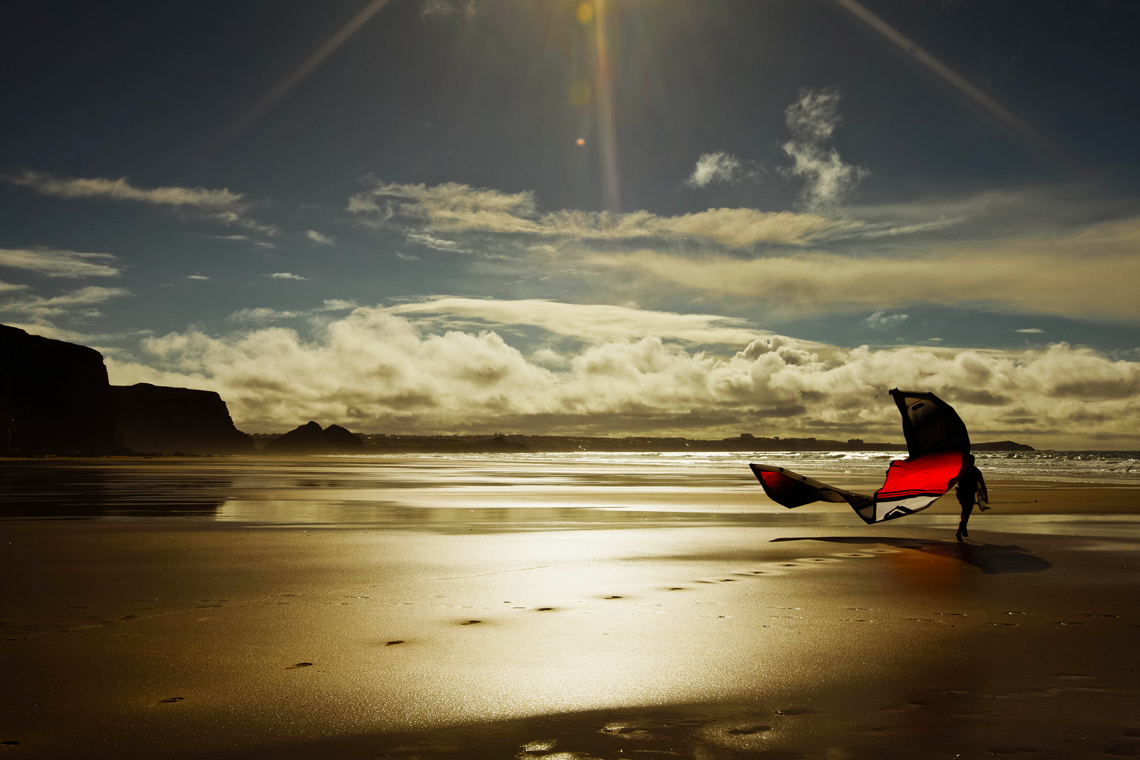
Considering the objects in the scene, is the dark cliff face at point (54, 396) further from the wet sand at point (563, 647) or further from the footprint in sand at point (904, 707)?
the footprint in sand at point (904, 707)

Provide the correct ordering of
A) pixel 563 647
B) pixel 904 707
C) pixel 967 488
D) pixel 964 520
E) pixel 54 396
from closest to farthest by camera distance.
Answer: pixel 904 707, pixel 563 647, pixel 964 520, pixel 967 488, pixel 54 396

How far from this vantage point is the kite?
14.5 meters

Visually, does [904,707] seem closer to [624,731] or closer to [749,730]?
[749,730]

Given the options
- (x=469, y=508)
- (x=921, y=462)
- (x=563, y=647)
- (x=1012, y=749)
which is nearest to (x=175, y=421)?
(x=469, y=508)

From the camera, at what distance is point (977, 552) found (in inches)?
489

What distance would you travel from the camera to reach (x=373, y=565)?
10.5 meters

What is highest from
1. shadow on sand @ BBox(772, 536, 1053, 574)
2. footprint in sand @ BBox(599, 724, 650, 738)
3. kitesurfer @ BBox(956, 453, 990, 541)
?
kitesurfer @ BBox(956, 453, 990, 541)

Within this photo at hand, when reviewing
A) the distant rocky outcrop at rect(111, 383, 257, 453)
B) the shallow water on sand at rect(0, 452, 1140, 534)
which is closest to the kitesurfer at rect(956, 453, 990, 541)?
the shallow water on sand at rect(0, 452, 1140, 534)

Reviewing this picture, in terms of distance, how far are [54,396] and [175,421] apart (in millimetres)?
66440

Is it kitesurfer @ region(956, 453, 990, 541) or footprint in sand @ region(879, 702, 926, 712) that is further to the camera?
kitesurfer @ region(956, 453, 990, 541)

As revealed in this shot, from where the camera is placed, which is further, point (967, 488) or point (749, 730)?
point (967, 488)

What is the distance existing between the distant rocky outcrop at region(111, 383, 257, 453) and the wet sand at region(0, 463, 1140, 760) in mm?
168335

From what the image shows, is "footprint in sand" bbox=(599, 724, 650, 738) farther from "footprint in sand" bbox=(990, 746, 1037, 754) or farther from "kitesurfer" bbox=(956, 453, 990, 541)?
"kitesurfer" bbox=(956, 453, 990, 541)

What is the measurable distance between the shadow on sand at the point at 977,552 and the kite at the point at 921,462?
0.72 m
